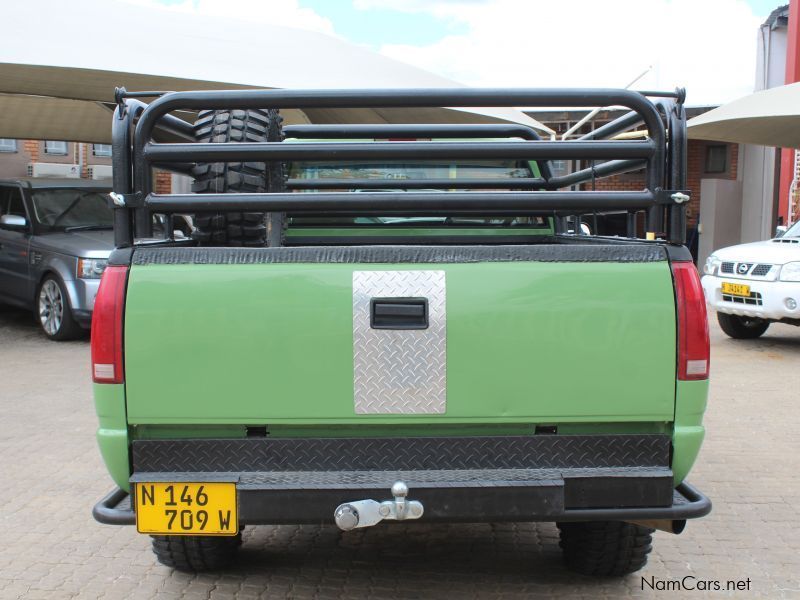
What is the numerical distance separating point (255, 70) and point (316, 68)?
1.00 meters

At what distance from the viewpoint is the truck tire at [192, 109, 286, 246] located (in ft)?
14.5

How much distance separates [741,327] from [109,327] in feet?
31.7

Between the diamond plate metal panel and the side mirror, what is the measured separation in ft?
29.4

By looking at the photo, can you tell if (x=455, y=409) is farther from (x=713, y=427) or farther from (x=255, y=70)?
(x=255, y=70)

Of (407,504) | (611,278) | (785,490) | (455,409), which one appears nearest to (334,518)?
(407,504)

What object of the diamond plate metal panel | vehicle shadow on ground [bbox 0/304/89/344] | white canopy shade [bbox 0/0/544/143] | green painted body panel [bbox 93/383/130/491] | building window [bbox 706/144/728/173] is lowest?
vehicle shadow on ground [bbox 0/304/89/344]

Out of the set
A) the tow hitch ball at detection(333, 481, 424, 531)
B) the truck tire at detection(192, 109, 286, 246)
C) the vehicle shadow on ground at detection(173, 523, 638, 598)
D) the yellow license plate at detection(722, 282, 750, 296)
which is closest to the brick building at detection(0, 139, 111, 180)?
the yellow license plate at detection(722, 282, 750, 296)

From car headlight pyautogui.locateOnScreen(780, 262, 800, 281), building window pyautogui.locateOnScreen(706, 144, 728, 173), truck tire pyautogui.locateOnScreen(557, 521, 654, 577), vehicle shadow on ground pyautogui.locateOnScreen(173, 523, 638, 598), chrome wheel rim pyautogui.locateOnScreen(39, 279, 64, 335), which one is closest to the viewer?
truck tire pyautogui.locateOnScreen(557, 521, 654, 577)

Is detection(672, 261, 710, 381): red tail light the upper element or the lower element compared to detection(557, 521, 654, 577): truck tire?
upper

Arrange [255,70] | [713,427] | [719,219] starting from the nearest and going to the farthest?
[713,427]
[255,70]
[719,219]

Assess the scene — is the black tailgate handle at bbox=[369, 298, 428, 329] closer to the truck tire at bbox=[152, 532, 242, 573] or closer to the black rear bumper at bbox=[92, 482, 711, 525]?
the black rear bumper at bbox=[92, 482, 711, 525]

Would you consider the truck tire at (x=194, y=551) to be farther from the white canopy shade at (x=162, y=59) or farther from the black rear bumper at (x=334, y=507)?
the white canopy shade at (x=162, y=59)

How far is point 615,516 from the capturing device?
2949 millimetres

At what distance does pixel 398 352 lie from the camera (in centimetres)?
291
